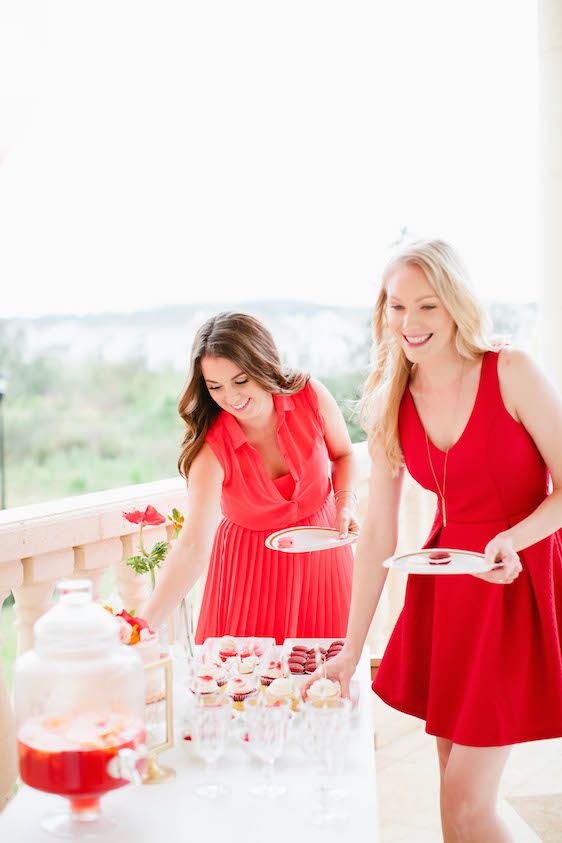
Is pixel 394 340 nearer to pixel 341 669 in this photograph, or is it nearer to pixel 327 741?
pixel 341 669

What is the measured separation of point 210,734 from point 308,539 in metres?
0.70

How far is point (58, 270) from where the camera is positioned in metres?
16.0

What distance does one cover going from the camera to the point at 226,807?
4.47ft

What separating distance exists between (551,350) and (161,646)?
257cm

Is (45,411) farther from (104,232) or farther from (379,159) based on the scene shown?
(379,159)

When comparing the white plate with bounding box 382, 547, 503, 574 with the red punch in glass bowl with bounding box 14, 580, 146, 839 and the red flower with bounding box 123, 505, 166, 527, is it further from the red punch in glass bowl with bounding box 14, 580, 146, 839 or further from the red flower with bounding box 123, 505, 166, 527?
the red punch in glass bowl with bounding box 14, 580, 146, 839

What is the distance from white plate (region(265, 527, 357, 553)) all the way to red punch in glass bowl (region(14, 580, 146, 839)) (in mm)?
696

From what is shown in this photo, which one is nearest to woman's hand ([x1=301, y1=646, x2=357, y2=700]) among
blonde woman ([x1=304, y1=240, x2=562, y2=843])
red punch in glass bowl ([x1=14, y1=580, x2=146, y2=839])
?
blonde woman ([x1=304, y1=240, x2=562, y2=843])

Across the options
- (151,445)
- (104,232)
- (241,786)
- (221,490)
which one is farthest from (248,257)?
(241,786)

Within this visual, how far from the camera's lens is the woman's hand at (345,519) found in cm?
229

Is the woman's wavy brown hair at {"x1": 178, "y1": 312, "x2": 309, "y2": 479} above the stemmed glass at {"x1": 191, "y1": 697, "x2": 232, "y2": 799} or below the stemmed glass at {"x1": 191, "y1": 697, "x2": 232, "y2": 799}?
above

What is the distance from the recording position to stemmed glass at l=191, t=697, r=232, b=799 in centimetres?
140

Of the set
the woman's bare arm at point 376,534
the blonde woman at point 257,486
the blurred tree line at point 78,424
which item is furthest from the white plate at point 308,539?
the blurred tree line at point 78,424

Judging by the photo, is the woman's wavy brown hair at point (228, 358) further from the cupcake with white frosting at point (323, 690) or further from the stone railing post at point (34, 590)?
the cupcake with white frosting at point (323, 690)
